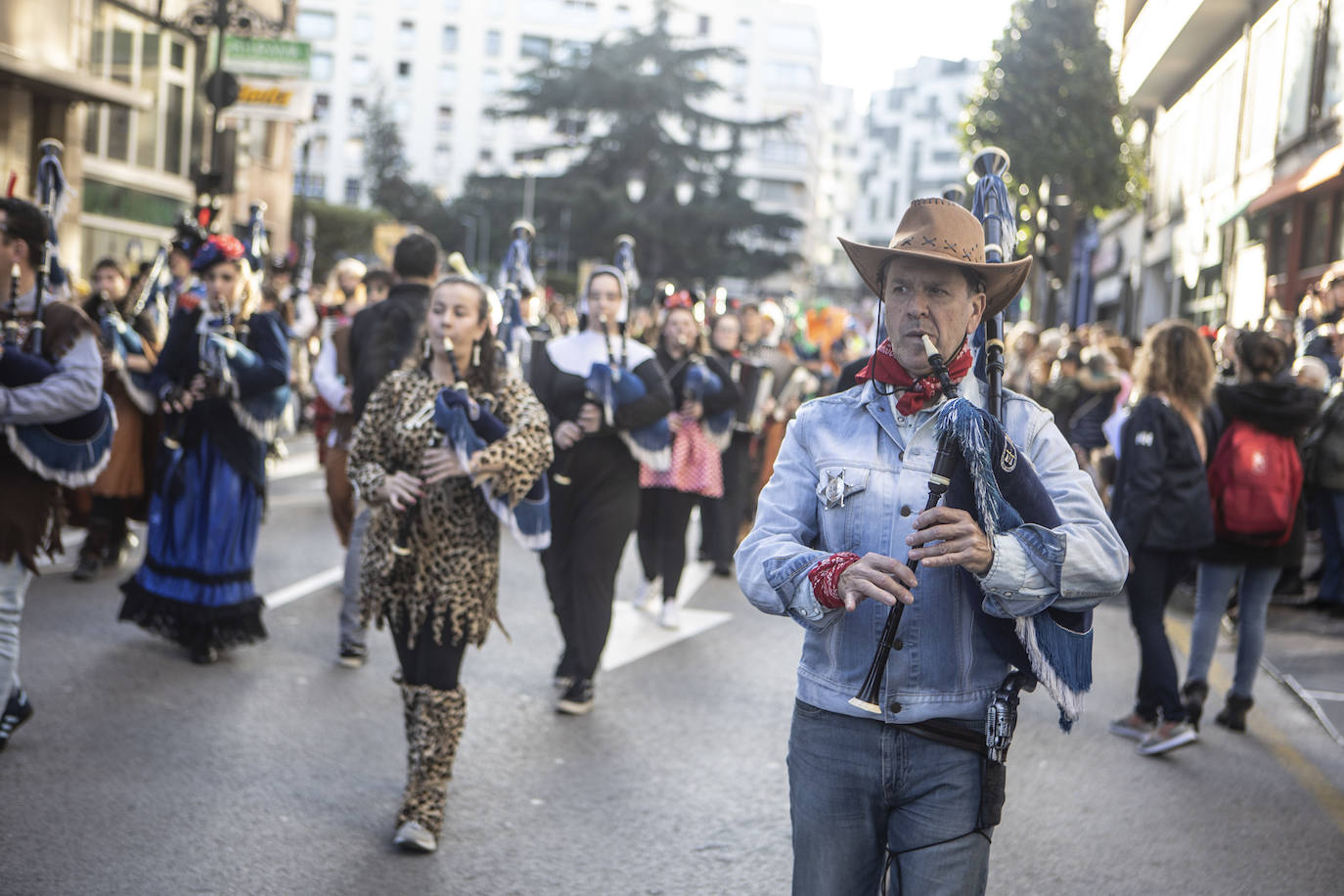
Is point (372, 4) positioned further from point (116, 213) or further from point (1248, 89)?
point (1248, 89)

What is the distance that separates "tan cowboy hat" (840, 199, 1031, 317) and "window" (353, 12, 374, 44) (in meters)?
100

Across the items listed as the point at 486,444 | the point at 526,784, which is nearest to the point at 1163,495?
the point at 526,784

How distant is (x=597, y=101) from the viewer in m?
53.5

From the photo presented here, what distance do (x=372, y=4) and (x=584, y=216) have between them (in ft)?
171

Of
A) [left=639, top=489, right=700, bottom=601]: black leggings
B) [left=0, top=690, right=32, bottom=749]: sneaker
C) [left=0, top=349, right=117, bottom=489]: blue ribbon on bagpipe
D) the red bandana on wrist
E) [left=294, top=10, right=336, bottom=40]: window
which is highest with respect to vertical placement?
[left=294, top=10, right=336, bottom=40]: window

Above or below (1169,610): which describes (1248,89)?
above

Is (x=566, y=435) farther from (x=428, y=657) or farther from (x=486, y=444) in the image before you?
(x=428, y=657)

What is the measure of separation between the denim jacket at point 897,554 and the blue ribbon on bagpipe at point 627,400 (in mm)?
4228

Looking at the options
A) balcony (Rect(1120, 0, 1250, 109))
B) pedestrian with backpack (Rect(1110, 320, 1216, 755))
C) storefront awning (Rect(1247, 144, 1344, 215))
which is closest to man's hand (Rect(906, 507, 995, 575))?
pedestrian with backpack (Rect(1110, 320, 1216, 755))

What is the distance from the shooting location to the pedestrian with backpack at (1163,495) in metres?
6.53

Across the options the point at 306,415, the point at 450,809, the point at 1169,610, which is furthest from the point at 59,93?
the point at 450,809

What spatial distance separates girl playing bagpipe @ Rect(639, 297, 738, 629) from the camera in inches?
362

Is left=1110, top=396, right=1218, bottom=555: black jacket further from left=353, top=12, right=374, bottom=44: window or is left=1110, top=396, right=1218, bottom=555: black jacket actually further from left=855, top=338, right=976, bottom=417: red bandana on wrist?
left=353, top=12, right=374, bottom=44: window

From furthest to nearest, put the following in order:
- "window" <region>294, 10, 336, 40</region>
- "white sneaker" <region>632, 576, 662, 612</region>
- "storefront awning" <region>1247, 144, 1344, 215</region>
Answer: "window" <region>294, 10, 336, 40</region> → "storefront awning" <region>1247, 144, 1344, 215</region> → "white sneaker" <region>632, 576, 662, 612</region>
